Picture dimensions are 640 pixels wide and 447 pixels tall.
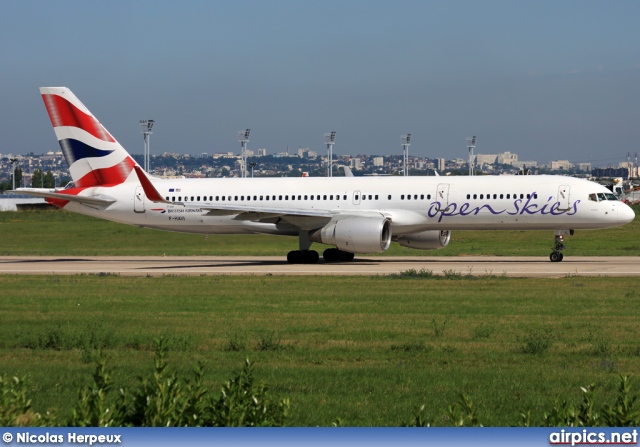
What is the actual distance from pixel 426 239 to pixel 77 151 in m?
15.6

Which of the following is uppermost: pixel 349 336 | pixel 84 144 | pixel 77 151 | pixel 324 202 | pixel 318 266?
pixel 84 144

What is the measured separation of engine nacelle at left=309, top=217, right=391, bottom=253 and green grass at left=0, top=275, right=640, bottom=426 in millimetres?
8323

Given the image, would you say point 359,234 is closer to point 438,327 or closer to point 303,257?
point 303,257

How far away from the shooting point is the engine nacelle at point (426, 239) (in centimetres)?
4050

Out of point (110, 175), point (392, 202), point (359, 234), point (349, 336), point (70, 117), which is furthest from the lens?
point (110, 175)

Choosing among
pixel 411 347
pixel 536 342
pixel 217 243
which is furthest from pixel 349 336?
pixel 217 243

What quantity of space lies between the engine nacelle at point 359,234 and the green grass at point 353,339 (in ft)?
27.3

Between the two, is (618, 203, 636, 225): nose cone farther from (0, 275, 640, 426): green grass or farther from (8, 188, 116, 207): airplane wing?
(8, 188, 116, 207): airplane wing

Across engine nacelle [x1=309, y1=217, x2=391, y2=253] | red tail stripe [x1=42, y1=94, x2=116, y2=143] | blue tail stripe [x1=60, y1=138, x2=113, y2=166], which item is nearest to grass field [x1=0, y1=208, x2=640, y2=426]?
engine nacelle [x1=309, y1=217, x2=391, y2=253]

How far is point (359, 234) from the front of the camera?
36500 mm

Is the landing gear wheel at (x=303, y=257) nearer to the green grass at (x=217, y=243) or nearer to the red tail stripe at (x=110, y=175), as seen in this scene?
the green grass at (x=217, y=243)

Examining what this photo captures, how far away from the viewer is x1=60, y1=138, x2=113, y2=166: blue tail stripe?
139 feet

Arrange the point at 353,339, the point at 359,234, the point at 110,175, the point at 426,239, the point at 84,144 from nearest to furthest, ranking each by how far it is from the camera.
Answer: the point at 353,339, the point at 359,234, the point at 426,239, the point at 84,144, the point at 110,175

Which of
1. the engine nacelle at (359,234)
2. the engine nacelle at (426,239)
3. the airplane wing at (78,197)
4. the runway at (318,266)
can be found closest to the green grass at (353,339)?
the runway at (318,266)
